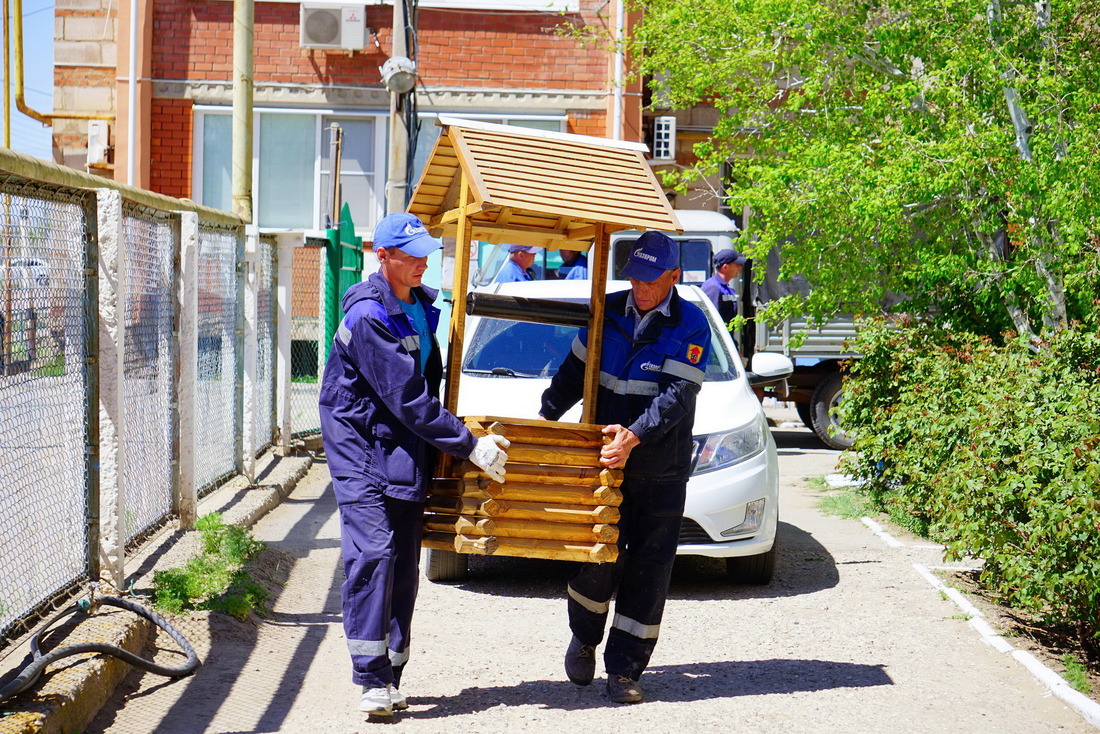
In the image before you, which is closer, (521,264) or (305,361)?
(521,264)

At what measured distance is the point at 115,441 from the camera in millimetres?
5637

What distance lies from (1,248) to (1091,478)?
13.9ft

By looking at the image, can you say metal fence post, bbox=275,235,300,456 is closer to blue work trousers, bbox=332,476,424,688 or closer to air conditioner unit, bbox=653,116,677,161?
blue work trousers, bbox=332,476,424,688

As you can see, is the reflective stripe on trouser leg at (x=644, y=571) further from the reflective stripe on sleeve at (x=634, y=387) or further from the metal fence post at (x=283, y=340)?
the metal fence post at (x=283, y=340)

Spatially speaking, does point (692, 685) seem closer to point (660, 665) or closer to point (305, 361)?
point (660, 665)

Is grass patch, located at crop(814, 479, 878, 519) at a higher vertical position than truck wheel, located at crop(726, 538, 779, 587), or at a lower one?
lower

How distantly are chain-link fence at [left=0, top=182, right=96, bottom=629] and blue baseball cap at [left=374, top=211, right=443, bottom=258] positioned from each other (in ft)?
4.33

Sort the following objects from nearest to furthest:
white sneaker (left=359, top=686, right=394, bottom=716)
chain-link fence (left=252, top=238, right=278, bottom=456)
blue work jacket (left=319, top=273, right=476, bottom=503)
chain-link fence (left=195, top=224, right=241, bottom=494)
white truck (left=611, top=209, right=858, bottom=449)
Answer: blue work jacket (left=319, top=273, right=476, bottom=503) → white sneaker (left=359, top=686, right=394, bottom=716) → chain-link fence (left=195, top=224, right=241, bottom=494) → chain-link fence (left=252, top=238, right=278, bottom=456) → white truck (left=611, top=209, right=858, bottom=449)

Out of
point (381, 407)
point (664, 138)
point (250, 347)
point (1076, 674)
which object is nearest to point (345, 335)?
point (381, 407)

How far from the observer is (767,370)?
8.18m

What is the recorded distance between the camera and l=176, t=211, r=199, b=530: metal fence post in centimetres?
739

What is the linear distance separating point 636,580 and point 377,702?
3.83ft

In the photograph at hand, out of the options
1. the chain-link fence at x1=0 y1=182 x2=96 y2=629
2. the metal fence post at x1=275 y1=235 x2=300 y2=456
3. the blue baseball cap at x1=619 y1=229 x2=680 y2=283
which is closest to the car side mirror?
the blue baseball cap at x1=619 y1=229 x2=680 y2=283

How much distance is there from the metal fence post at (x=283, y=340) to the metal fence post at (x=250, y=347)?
45.0 inches
